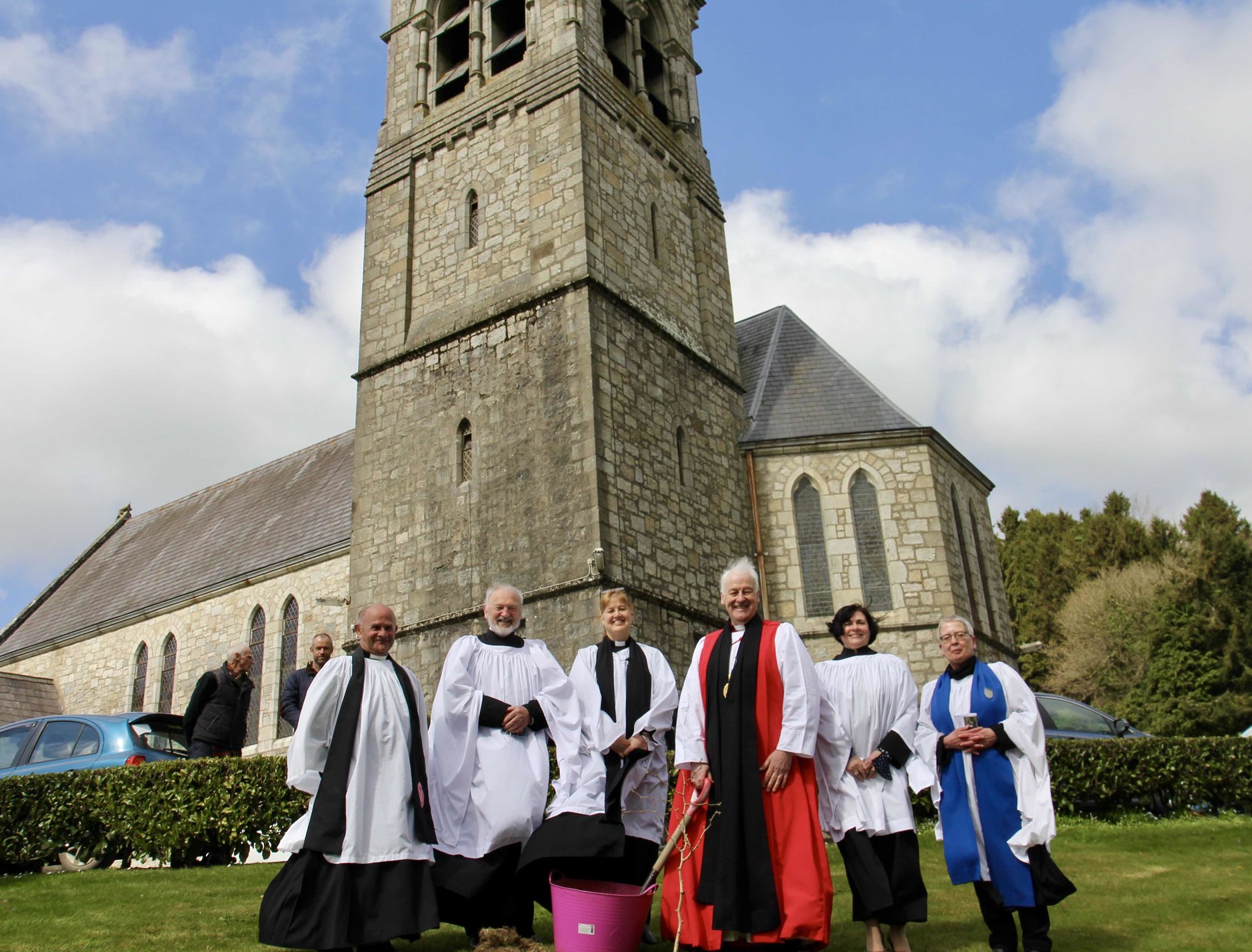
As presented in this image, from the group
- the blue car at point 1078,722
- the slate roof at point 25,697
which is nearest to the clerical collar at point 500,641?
the blue car at point 1078,722

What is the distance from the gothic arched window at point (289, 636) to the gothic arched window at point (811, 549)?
33.5ft

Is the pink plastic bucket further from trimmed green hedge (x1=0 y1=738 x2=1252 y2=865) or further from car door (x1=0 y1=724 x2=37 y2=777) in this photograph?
car door (x1=0 y1=724 x2=37 y2=777)

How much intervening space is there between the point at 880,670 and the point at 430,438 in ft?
38.0

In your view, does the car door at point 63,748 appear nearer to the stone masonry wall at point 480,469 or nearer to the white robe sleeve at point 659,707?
the stone masonry wall at point 480,469

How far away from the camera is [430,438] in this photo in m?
16.7

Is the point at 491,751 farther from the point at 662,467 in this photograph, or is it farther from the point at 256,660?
the point at 256,660

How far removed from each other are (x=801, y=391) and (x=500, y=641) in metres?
13.7

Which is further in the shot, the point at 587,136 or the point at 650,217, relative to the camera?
the point at 650,217

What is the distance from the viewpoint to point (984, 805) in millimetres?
5988

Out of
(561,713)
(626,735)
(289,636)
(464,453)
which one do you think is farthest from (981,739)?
(289,636)

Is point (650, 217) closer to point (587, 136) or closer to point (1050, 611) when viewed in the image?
point (587, 136)

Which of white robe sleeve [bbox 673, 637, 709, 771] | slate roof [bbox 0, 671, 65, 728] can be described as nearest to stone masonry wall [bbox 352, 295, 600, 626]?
white robe sleeve [bbox 673, 637, 709, 771]

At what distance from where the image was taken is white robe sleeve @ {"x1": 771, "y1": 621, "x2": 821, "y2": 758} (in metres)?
5.35

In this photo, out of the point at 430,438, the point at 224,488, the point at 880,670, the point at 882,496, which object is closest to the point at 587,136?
the point at 430,438
